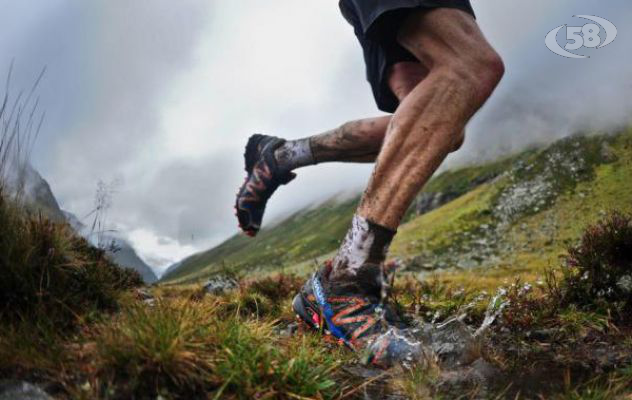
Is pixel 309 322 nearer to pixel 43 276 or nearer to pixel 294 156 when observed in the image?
pixel 294 156

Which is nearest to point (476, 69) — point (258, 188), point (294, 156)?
point (294, 156)

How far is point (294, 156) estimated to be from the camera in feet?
16.7

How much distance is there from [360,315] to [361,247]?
46cm

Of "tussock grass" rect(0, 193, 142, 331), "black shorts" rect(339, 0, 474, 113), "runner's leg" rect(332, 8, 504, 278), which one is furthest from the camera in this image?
"black shorts" rect(339, 0, 474, 113)

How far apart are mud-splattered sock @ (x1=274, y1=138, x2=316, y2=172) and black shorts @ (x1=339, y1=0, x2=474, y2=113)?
0.88 meters

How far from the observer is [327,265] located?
4012mm

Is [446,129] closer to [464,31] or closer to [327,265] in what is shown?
[464,31]

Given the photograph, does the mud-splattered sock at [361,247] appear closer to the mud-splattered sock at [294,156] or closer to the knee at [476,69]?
the knee at [476,69]

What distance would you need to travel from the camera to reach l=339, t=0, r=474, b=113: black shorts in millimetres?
3752

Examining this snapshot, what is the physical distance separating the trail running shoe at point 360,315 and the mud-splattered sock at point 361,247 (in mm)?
55

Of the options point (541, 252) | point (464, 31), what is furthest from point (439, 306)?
point (541, 252)

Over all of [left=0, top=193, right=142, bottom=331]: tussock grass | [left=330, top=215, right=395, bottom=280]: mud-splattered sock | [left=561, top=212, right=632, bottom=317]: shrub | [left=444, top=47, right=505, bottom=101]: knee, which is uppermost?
[left=444, top=47, right=505, bottom=101]: knee

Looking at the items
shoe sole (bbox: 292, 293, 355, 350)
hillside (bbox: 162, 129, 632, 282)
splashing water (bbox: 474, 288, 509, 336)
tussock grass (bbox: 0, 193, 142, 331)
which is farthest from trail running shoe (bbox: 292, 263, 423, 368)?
hillside (bbox: 162, 129, 632, 282)

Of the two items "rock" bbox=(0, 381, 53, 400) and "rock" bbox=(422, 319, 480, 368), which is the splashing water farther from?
"rock" bbox=(0, 381, 53, 400)
